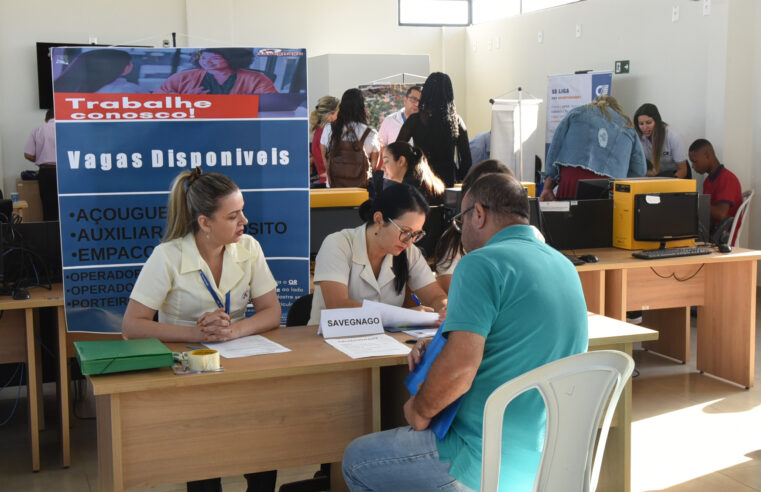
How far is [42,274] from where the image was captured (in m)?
3.96

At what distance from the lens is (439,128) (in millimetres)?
6172

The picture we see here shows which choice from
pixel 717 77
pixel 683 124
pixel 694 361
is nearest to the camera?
pixel 694 361

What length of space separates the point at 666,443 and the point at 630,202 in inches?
60.6

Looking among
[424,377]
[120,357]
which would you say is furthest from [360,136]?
[424,377]

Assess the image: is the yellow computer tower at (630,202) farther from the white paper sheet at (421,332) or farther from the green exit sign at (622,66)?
the green exit sign at (622,66)

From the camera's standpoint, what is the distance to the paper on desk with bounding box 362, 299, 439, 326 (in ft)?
9.60

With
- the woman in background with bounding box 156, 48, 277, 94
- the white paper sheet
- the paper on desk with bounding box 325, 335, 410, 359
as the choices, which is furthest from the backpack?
the paper on desk with bounding box 325, 335, 410, 359

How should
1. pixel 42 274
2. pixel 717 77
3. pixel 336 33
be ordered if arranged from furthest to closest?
pixel 336 33, pixel 717 77, pixel 42 274

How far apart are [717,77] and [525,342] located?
622 cm

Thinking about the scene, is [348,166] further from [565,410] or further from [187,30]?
[187,30]

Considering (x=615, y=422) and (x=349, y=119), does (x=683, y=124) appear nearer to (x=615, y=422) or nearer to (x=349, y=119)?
(x=349, y=119)

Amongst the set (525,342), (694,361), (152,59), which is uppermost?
(152,59)

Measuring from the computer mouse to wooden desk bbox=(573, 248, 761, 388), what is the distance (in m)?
2.81

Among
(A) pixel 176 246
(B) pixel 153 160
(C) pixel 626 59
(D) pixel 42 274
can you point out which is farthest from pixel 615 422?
(C) pixel 626 59
